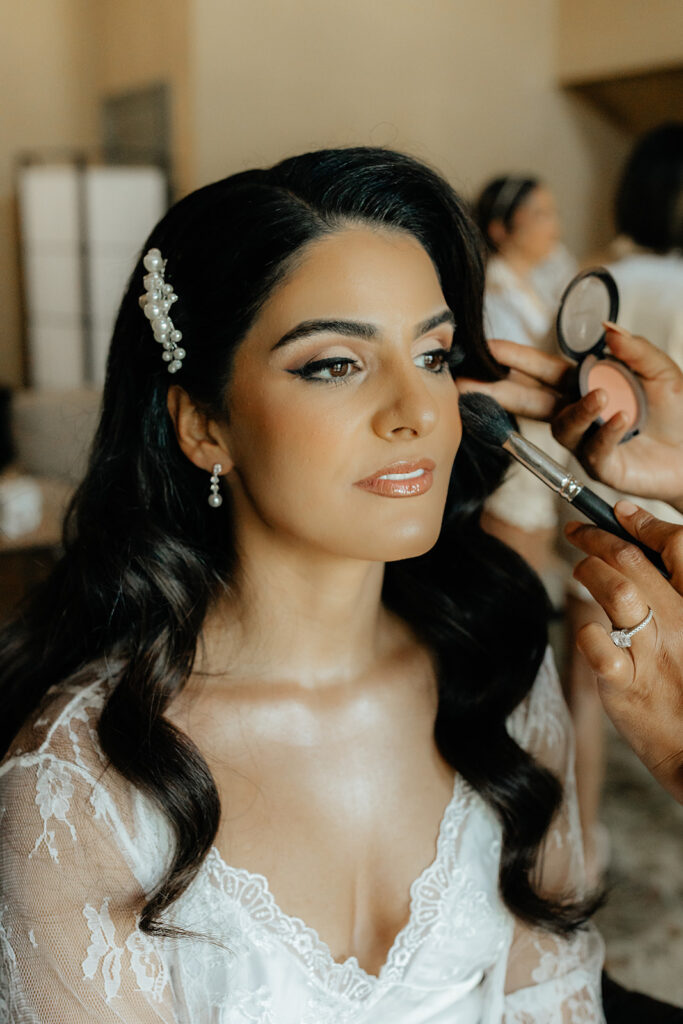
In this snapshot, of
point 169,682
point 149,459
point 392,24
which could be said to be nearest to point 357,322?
point 149,459

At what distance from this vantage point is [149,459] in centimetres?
113

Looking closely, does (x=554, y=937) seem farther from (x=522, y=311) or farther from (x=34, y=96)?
(x=34, y=96)

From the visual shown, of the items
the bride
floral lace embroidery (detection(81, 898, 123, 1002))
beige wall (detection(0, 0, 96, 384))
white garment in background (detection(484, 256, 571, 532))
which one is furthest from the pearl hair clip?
beige wall (detection(0, 0, 96, 384))

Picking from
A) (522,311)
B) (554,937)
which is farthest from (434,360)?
(522,311)

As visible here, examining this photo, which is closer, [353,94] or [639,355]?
[639,355]

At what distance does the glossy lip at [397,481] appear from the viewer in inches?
37.4

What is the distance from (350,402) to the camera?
37.5 inches

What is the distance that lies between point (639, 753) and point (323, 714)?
0.39 meters

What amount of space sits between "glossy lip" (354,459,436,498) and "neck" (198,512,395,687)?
15 cm

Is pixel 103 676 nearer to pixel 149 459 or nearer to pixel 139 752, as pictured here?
pixel 139 752

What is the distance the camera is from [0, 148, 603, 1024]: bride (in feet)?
3.07

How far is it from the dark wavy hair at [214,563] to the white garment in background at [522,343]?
67 cm

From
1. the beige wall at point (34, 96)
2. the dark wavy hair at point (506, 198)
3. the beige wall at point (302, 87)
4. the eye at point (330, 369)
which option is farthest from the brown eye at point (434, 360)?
the beige wall at point (34, 96)

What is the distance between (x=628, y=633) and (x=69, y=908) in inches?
21.9
